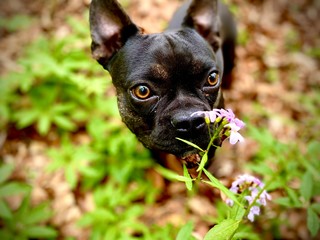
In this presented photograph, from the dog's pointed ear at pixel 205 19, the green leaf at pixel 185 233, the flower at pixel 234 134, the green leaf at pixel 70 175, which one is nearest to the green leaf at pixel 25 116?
the green leaf at pixel 70 175

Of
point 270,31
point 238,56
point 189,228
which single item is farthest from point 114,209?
point 270,31

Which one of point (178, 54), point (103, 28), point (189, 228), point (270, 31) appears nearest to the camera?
point (189, 228)

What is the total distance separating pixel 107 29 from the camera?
9.71 feet

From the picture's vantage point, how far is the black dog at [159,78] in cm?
243

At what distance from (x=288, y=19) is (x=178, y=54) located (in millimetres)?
5265

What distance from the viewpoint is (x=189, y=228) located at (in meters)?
2.01

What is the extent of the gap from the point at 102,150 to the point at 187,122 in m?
2.08

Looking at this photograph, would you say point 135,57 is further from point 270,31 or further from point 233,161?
point 270,31

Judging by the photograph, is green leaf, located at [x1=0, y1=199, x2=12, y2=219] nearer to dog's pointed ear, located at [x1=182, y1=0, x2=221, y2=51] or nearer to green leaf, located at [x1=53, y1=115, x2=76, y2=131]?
green leaf, located at [x1=53, y1=115, x2=76, y2=131]

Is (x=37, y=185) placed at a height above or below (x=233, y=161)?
above

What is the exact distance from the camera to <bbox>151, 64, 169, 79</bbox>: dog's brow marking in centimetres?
255

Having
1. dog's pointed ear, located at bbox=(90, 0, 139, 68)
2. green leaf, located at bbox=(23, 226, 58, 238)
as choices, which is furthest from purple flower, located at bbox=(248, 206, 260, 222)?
green leaf, located at bbox=(23, 226, 58, 238)

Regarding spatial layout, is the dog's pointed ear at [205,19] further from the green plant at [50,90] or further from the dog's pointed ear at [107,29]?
the green plant at [50,90]

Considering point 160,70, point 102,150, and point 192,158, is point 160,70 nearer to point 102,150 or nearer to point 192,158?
point 192,158
